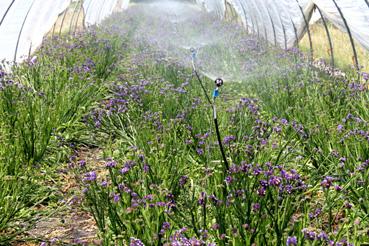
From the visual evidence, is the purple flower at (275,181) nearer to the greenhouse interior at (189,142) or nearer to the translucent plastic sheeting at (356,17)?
the greenhouse interior at (189,142)

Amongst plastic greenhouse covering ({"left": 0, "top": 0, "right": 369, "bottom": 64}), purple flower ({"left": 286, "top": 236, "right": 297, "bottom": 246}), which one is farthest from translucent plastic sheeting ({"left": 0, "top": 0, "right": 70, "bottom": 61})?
purple flower ({"left": 286, "top": 236, "right": 297, "bottom": 246})

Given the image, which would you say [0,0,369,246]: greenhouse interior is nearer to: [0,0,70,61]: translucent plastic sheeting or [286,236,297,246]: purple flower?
[0,0,70,61]: translucent plastic sheeting

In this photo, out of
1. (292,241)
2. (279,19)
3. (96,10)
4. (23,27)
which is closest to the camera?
(292,241)

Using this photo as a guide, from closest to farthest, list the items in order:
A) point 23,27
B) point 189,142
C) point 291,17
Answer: point 189,142, point 23,27, point 291,17

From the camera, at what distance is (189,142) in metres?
4.04

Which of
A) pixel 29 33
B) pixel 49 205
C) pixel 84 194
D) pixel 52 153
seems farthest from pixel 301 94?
pixel 29 33

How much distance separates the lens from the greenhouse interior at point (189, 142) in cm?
288

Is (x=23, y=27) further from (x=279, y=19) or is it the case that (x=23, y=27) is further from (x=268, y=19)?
(x=268, y=19)

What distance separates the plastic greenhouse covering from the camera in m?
7.12

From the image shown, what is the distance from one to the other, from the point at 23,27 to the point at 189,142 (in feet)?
17.9

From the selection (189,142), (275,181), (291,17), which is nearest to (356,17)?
(189,142)

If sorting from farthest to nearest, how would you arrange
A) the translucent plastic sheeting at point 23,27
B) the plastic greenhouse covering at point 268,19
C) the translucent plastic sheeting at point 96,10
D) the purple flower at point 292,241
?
the translucent plastic sheeting at point 96,10, the translucent plastic sheeting at point 23,27, the plastic greenhouse covering at point 268,19, the purple flower at point 292,241

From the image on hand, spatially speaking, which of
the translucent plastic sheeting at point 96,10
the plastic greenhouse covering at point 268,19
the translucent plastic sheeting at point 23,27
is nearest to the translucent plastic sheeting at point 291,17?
the plastic greenhouse covering at point 268,19

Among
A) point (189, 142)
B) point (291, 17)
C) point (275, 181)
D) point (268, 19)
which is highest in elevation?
point (275, 181)
